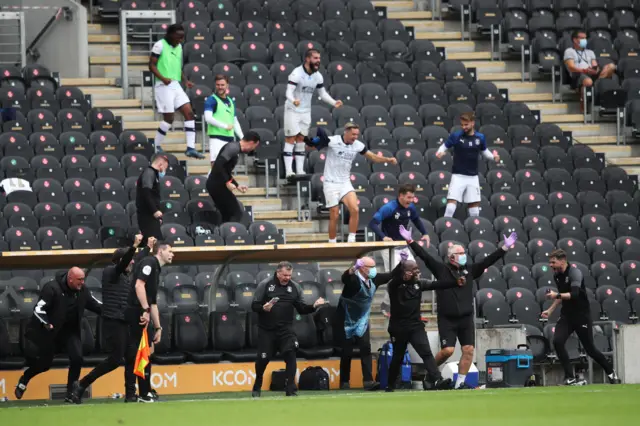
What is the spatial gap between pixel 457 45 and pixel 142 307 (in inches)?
614

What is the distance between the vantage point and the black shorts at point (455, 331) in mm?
18938

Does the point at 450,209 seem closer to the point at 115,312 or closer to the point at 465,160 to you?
the point at 465,160

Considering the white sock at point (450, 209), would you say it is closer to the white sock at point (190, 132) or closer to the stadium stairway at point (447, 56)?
the stadium stairway at point (447, 56)

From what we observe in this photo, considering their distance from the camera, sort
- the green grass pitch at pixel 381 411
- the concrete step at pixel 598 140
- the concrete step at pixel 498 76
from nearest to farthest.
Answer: the green grass pitch at pixel 381 411
the concrete step at pixel 598 140
the concrete step at pixel 498 76

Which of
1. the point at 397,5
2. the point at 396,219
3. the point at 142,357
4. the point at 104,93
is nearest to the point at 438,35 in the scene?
the point at 397,5

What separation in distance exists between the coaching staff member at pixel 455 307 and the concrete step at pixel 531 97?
11483mm

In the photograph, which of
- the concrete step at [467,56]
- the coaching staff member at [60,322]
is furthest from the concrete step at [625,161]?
the coaching staff member at [60,322]

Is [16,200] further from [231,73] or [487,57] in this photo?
[487,57]

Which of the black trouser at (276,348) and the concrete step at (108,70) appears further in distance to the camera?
the concrete step at (108,70)

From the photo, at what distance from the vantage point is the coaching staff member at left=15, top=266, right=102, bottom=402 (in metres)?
18.3

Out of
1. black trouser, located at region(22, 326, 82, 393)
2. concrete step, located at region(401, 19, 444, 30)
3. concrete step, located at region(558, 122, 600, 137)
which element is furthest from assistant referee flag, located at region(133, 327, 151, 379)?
concrete step, located at region(401, 19, 444, 30)

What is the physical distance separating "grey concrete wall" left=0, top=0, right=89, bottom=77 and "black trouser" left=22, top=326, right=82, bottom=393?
419 inches

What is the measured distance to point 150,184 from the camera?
19859mm

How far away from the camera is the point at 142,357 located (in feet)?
57.5
